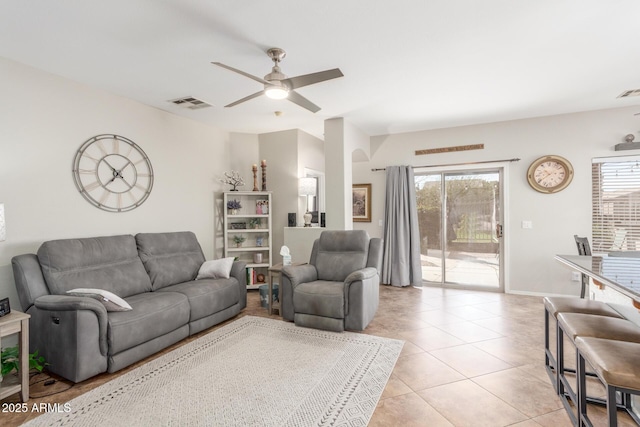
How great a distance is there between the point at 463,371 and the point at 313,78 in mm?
2632

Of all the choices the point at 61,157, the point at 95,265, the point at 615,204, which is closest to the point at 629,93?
the point at 615,204

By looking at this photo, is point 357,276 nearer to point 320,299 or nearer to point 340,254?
point 320,299

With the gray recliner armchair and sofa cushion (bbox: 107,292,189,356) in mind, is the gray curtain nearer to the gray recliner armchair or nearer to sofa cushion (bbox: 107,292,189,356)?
the gray recliner armchair

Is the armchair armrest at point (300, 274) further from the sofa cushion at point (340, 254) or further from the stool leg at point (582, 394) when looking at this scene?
the stool leg at point (582, 394)

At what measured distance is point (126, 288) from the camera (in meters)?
3.12

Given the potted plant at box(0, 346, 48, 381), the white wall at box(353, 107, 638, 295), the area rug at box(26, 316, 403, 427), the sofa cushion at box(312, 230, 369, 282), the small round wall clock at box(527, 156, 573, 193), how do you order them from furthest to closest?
1. the small round wall clock at box(527, 156, 573, 193)
2. the white wall at box(353, 107, 638, 295)
3. the sofa cushion at box(312, 230, 369, 282)
4. the potted plant at box(0, 346, 48, 381)
5. the area rug at box(26, 316, 403, 427)

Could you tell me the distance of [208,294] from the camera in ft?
10.9

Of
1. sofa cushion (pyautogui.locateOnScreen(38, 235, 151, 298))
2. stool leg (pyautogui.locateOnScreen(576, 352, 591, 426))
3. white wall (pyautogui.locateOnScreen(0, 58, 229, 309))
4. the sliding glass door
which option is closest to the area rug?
sofa cushion (pyautogui.locateOnScreen(38, 235, 151, 298))

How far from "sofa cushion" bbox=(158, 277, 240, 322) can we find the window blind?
196 inches

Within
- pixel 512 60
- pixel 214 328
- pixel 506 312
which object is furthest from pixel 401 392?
pixel 512 60

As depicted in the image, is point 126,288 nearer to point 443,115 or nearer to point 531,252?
point 443,115

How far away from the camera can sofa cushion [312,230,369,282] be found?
12.2 feet

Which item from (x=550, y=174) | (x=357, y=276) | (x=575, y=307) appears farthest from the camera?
(x=550, y=174)

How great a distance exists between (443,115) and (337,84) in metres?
2.00
